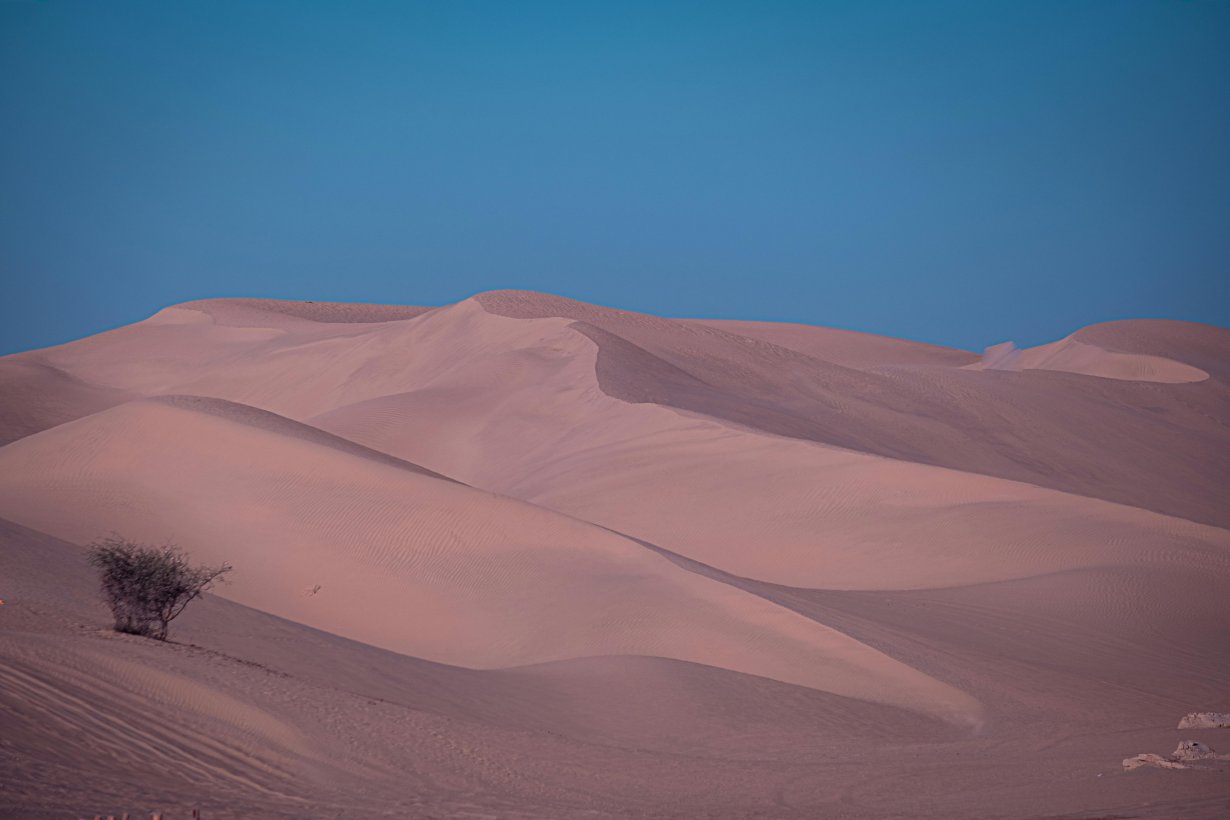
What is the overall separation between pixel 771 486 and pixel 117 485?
14.3 m

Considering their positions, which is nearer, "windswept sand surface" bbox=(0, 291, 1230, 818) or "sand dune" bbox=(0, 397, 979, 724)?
"windswept sand surface" bbox=(0, 291, 1230, 818)

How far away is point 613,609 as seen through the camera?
660 inches

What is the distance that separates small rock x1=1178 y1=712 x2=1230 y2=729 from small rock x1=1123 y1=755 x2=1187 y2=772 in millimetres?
2446

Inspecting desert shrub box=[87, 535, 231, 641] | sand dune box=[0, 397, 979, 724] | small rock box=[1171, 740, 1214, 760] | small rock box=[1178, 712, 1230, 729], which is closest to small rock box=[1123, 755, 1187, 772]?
small rock box=[1171, 740, 1214, 760]

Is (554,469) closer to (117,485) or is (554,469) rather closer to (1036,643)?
(117,485)

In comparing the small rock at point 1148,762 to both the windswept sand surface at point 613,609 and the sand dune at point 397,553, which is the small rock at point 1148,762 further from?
the sand dune at point 397,553

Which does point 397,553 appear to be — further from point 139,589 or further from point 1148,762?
point 1148,762

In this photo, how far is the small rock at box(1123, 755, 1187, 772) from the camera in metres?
9.15

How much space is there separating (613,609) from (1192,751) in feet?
28.3

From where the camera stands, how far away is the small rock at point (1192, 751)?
31.5 feet

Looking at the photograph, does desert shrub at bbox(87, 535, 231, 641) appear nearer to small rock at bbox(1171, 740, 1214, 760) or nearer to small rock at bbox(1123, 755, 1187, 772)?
small rock at bbox(1123, 755, 1187, 772)

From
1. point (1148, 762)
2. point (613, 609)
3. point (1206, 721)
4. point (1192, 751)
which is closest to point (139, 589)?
point (613, 609)

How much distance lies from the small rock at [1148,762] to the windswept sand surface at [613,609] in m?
0.26

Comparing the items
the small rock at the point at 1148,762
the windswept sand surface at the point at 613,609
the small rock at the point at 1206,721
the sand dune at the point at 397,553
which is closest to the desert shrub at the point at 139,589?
the windswept sand surface at the point at 613,609
